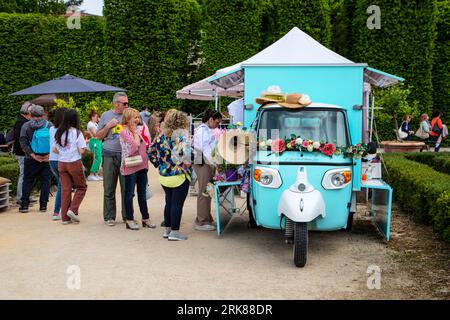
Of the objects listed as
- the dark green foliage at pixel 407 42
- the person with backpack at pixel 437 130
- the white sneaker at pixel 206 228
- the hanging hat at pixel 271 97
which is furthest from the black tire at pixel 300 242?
the dark green foliage at pixel 407 42

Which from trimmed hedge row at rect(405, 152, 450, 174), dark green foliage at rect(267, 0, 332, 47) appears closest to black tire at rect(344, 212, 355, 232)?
trimmed hedge row at rect(405, 152, 450, 174)

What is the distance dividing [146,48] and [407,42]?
10383 millimetres

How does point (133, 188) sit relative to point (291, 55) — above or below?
below

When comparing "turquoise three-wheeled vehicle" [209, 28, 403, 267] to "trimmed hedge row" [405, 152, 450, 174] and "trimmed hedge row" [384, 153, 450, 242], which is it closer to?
"trimmed hedge row" [384, 153, 450, 242]

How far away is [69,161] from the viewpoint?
8750 mm

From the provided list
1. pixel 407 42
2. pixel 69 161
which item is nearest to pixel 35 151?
pixel 69 161

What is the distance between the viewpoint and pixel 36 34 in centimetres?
2283

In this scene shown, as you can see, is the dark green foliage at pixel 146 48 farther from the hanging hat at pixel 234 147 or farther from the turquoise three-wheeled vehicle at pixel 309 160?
the hanging hat at pixel 234 147

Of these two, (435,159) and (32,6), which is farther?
(32,6)

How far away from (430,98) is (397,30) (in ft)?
9.87

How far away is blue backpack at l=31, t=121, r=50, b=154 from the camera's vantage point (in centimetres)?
982

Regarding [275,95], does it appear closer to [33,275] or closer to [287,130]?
[287,130]

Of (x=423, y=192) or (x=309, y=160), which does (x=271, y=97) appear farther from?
(x=423, y=192)

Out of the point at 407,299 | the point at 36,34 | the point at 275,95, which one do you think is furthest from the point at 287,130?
the point at 36,34
